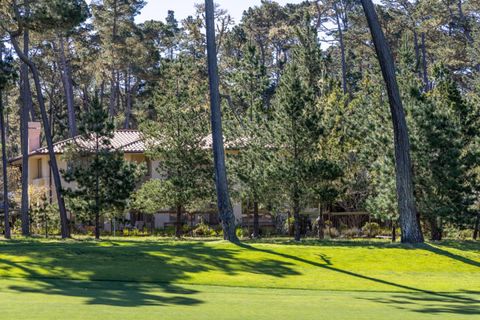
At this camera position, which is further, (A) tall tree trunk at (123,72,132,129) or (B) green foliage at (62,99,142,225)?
(A) tall tree trunk at (123,72,132,129)

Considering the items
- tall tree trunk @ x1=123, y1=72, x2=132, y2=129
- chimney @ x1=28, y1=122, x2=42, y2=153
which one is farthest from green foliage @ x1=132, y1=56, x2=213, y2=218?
tall tree trunk @ x1=123, y1=72, x2=132, y2=129

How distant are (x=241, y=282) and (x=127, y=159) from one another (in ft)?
120

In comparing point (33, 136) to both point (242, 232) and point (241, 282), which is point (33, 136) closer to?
point (242, 232)

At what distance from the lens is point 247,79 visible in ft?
151

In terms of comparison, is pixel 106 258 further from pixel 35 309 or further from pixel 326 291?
pixel 35 309

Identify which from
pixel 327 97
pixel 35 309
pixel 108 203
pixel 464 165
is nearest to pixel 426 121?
pixel 464 165

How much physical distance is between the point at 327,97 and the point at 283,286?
78.3ft

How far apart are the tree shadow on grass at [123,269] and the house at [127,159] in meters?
26.1

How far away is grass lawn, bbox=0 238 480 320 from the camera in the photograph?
1332cm

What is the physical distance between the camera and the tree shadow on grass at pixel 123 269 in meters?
16.1

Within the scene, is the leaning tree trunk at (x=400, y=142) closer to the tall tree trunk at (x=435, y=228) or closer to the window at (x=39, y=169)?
the tall tree trunk at (x=435, y=228)

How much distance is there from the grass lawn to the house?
1027 inches

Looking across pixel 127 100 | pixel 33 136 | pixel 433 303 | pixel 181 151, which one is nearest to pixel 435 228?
pixel 181 151

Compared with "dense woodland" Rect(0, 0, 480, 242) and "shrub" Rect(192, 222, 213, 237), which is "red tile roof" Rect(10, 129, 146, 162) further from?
"shrub" Rect(192, 222, 213, 237)
